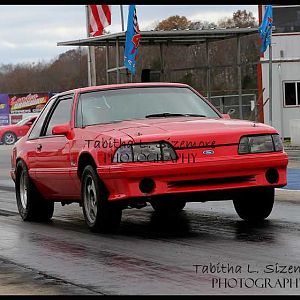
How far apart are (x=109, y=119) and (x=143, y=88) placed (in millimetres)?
779

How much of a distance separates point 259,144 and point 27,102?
2196 inches

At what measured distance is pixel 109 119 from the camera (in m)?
10.2

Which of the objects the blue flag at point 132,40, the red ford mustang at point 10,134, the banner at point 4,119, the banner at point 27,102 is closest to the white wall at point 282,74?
the blue flag at point 132,40

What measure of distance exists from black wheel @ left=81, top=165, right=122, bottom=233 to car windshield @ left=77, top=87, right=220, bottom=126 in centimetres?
87

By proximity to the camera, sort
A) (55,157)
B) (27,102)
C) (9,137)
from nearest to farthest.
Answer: (55,157) < (9,137) < (27,102)

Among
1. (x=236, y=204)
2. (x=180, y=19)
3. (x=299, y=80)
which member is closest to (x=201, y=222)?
(x=236, y=204)

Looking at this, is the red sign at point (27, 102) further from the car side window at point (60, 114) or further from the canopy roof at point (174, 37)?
the car side window at point (60, 114)

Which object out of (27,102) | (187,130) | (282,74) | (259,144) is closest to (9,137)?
(27,102)

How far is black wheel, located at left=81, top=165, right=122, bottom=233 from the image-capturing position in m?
9.33

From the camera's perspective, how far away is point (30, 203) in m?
11.6

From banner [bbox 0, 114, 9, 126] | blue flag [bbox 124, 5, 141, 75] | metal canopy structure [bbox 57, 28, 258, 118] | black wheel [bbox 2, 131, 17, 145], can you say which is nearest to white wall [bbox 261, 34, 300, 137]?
metal canopy structure [bbox 57, 28, 258, 118]

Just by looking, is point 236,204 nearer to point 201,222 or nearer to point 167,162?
point 201,222

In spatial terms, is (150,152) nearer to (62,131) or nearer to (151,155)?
(151,155)

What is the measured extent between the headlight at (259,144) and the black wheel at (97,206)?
1.49m
